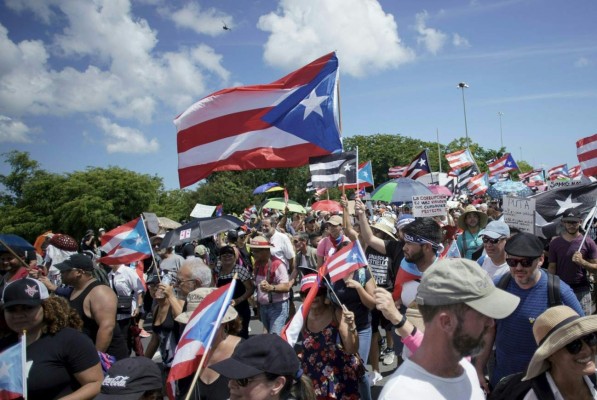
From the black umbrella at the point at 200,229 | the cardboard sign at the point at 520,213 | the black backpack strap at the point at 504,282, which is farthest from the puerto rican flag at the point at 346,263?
the black umbrella at the point at 200,229

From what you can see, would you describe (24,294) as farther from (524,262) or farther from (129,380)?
(524,262)

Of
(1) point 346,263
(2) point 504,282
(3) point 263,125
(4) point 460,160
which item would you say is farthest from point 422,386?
(4) point 460,160

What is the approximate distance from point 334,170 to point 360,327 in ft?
9.22

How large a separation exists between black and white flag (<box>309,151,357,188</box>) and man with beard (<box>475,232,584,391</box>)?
3.42 meters

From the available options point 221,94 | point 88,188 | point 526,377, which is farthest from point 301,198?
point 526,377

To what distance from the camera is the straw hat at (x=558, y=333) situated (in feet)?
7.27

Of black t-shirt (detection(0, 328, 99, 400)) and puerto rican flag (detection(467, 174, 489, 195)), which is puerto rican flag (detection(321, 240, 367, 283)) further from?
puerto rican flag (detection(467, 174, 489, 195))

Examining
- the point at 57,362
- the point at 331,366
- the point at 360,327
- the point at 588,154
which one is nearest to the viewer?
the point at 57,362

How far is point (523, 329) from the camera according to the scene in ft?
10.8

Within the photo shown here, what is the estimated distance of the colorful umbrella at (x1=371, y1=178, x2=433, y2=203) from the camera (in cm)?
966

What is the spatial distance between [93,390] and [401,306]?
2.69 metres

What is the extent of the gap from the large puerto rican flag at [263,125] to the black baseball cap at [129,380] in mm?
3641

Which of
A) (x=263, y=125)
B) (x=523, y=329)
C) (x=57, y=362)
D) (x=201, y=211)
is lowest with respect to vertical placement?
(x=523, y=329)

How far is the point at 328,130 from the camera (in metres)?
5.89
